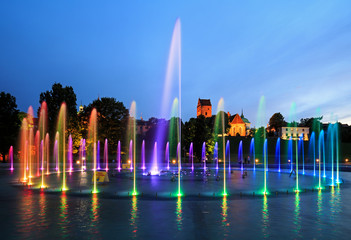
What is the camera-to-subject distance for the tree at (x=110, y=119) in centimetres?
5831

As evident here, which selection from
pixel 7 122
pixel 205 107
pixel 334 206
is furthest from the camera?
pixel 205 107

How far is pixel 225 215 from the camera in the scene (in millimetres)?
12195

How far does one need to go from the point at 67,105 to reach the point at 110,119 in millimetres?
8096

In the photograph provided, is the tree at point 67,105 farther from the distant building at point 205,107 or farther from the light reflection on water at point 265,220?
the distant building at point 205,107

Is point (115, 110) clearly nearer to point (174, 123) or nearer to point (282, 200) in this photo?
point (174, 123)

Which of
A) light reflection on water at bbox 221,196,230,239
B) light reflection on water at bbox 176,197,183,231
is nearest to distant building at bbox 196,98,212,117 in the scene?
light reflection on water at bbox 176,197,183,231

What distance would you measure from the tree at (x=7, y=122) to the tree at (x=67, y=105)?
490cm

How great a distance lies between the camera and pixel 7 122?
166 ft

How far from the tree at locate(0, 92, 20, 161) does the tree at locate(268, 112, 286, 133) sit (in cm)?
12137

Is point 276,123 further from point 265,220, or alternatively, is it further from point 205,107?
point 265,220

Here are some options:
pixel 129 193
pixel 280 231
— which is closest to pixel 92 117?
pixel 129 193

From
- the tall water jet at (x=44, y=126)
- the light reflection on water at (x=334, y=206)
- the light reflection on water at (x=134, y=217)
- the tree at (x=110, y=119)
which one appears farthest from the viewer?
the tree at (x=110, y=119)

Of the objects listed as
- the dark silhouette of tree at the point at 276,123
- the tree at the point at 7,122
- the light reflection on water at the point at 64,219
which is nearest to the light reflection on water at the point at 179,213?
the light reflection on water at the point at 64,219

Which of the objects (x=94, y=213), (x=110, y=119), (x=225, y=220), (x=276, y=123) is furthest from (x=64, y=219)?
(x=276, y=123)
